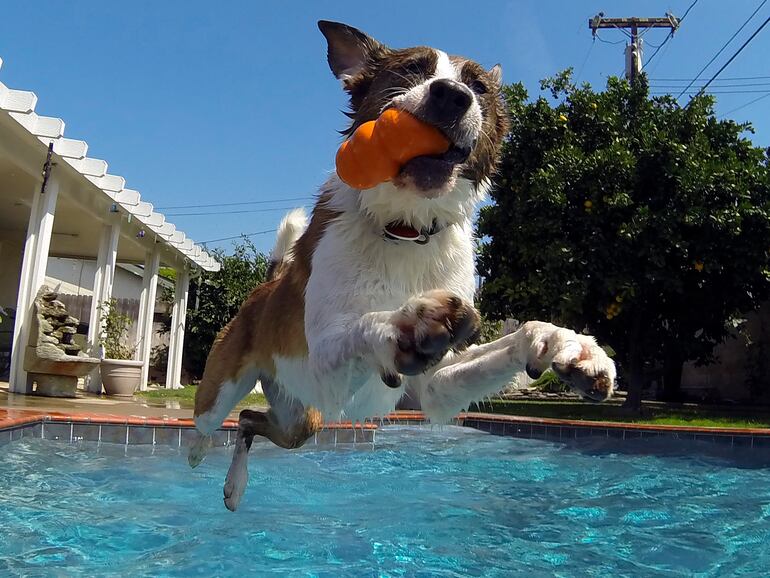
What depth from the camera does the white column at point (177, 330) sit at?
17.1m

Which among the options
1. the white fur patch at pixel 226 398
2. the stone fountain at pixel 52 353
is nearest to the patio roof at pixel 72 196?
the stone fountain at pixel 52 353

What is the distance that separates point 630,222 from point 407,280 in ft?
33.5

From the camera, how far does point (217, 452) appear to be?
8.10 metres

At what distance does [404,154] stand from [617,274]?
1021 centimetres

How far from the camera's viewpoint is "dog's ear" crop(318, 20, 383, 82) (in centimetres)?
326

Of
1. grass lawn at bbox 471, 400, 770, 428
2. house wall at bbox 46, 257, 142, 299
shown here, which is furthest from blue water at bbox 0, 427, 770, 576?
house wall at bbox 46, 257, 142, 299

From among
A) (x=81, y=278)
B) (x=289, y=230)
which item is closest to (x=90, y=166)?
(x=289, y=230)

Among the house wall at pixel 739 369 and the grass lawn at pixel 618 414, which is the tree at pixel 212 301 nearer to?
the grass lawn at pixel 618 414

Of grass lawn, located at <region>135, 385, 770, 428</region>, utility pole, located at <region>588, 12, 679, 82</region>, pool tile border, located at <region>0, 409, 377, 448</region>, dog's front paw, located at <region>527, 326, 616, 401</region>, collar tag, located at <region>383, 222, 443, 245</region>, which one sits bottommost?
pool tile border, located at <region>0, 409, 377, 448</region>

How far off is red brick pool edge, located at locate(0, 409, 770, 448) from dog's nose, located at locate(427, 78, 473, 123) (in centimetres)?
398

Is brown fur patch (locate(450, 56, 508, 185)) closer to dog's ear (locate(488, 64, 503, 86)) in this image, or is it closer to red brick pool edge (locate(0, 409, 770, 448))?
dog's ear (locate(488, 64, 503, 86))

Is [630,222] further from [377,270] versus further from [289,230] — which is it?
[377,270]

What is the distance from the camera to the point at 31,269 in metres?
11.5

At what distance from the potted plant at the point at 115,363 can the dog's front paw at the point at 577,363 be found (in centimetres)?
1184
